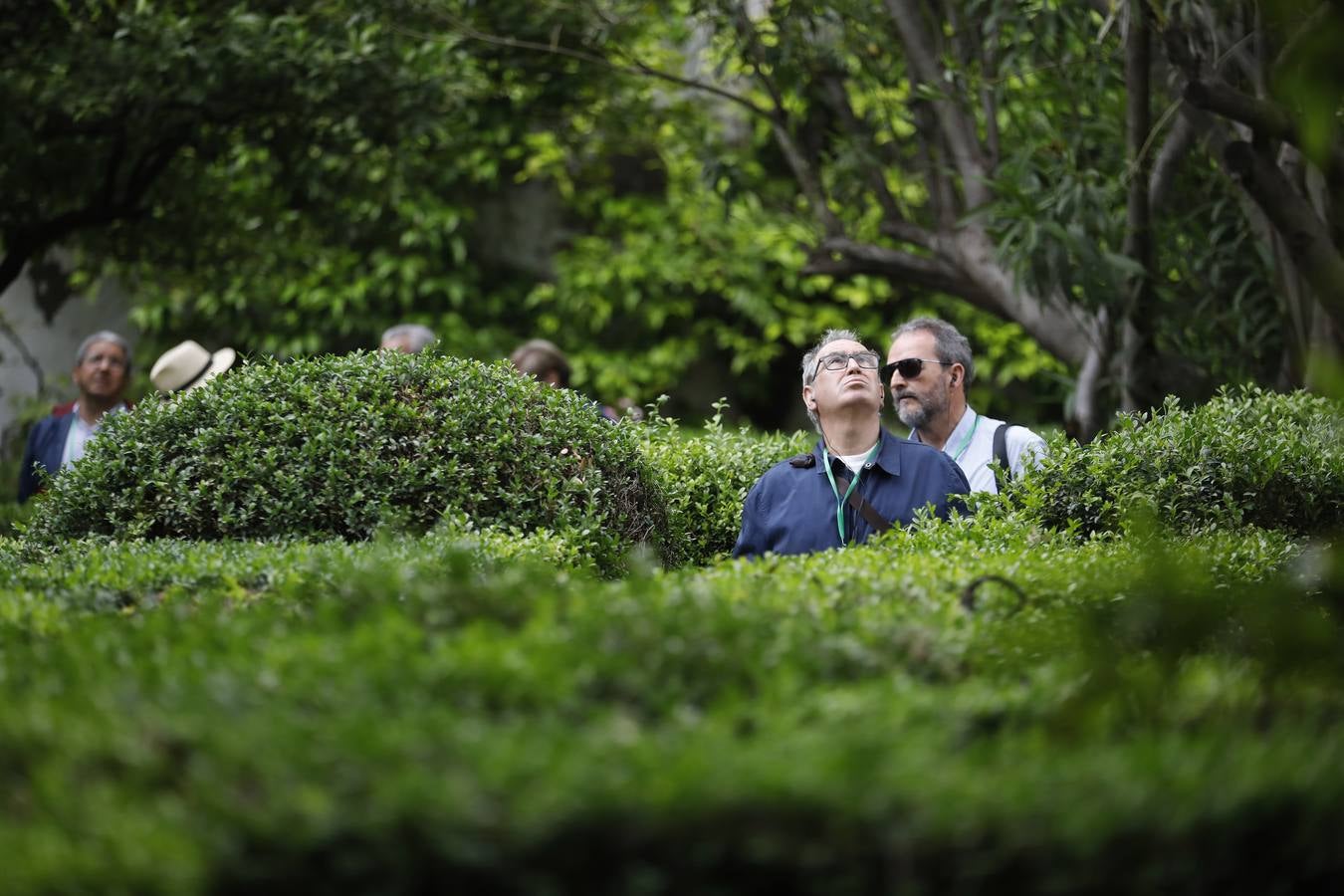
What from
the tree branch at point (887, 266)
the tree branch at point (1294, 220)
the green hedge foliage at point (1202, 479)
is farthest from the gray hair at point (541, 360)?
the tree branch at point (1294, 220)

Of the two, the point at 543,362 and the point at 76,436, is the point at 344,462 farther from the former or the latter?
the point at 76,436

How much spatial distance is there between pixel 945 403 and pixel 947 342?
31 centimetres

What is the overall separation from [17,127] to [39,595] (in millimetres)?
5989

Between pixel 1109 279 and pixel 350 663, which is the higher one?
pixel 1109 279

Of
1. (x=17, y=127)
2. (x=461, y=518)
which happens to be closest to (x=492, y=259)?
(x=17, y=127)

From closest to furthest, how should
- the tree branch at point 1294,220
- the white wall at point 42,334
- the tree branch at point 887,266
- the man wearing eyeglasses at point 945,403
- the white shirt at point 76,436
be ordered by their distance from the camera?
the man wearing eyeglasses at point 945,403
the tree branch at point 1294,220
the white shirt at point 76,436
the tree branch at point 887,266
the white wall at point 42,334

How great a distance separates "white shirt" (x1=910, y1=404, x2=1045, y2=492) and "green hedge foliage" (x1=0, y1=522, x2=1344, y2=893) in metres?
Result: 3.12

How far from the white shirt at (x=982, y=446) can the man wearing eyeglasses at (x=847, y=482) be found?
438mm

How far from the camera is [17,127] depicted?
9.16m

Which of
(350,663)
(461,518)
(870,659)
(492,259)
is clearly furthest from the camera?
(492,259)

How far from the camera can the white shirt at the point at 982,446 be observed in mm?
6602

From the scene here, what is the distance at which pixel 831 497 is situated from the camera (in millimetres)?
6043

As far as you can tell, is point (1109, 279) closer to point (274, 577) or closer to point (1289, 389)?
point (1289, 389)

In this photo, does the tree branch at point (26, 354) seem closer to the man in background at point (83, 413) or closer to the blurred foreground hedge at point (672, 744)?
the man in background at point (83, 413)
